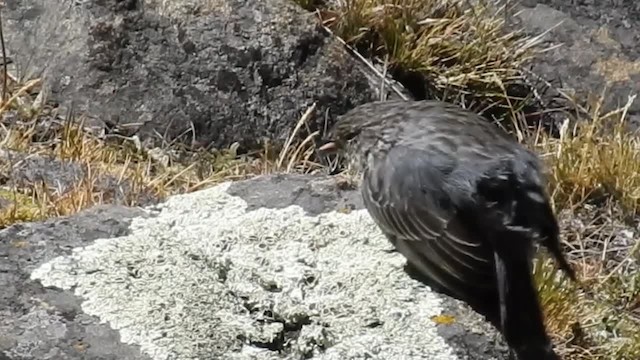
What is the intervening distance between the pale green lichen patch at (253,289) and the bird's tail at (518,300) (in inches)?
8.5

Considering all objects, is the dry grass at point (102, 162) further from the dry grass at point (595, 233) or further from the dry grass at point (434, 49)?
the dry grass at point (595, 233)

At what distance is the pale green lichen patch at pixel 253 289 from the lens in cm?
389

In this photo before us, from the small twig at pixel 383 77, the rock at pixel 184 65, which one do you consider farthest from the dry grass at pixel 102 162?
the small twig at pixel 383 77

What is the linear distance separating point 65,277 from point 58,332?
251 mm

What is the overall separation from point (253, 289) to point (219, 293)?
0.36ft

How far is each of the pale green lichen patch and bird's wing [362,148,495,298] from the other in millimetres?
91

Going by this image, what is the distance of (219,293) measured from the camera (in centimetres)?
404

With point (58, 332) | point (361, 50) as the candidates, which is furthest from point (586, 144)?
point (58, 332)

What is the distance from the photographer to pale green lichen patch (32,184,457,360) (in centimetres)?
389

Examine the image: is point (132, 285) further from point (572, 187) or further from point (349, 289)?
point (572, 187)

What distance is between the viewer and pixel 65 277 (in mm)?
4016

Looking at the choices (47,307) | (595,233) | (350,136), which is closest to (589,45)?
(595,233)

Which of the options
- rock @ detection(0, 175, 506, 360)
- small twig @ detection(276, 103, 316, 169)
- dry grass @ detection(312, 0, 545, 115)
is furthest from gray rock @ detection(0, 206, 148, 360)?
dry grass @ detection(312, 0, 545, 115)

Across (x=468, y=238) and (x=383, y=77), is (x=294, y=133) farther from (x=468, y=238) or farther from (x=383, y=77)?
(x=468, y=238)
